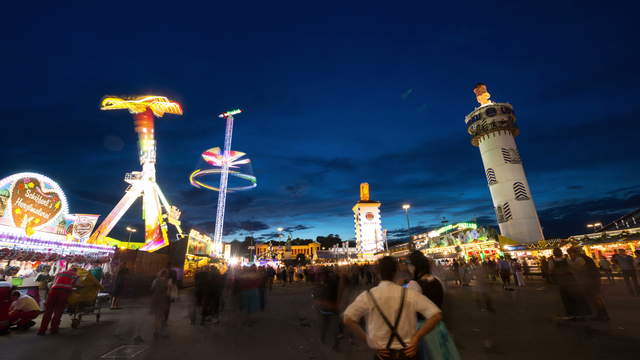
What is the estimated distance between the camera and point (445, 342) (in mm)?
3150

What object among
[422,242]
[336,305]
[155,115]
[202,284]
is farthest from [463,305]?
[422,242]

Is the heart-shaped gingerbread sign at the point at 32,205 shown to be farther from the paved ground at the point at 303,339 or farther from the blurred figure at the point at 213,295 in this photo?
the blurred figure at the point at 213,295

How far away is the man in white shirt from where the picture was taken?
2492mm

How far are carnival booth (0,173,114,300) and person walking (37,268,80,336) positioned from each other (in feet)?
30.1

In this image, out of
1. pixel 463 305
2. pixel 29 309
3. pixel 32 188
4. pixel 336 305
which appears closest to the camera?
pixel 336 305

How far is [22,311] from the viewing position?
8383mm

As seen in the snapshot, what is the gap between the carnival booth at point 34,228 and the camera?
16.3m

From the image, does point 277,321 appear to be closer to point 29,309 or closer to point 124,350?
point 124,350

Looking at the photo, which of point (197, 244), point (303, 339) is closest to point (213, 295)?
point (303, 339)

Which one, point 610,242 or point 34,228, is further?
point 610,242

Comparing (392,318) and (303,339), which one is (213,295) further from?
(392,318)

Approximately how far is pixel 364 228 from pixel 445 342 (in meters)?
108

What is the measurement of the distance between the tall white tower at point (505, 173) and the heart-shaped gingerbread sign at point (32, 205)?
51.4 metres

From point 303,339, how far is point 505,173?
46.9 metres
